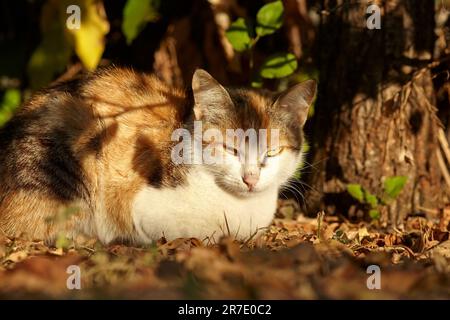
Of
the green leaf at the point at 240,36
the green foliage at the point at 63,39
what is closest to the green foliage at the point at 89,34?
the green foliage at the point at 63,39

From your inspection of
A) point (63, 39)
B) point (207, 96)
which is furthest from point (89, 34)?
point (207, 96)

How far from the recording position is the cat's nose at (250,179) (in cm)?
377

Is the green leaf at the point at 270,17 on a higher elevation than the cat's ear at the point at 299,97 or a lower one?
higher

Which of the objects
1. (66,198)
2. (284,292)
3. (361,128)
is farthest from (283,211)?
(284,292)

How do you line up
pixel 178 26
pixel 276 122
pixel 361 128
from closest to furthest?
pixel 276 122 < pixel 361 128 < pixel 178 26

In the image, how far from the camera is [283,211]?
5039 millimetres

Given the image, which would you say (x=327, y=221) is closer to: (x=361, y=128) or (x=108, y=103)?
(x=361, y=128)

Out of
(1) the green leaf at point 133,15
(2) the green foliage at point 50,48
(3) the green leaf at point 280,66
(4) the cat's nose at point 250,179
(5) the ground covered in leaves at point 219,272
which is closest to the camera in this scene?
(5) the ground covered in leaves at point 219,272

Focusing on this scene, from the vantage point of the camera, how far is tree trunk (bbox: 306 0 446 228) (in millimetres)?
4555

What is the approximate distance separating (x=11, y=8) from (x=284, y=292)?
605cm

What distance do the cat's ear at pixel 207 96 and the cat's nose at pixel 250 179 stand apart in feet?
1.53

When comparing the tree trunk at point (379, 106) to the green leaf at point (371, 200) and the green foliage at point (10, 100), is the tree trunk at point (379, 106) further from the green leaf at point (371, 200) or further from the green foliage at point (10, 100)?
the green foliage at point (10, 100)

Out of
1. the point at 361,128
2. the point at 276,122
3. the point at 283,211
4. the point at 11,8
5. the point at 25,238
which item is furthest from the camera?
the point at 11,8

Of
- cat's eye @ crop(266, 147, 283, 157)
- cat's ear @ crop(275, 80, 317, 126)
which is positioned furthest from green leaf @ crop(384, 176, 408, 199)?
cat's eye @ crop(266, 147, 283, 157)
